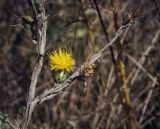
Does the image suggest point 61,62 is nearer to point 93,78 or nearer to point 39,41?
point 39,41

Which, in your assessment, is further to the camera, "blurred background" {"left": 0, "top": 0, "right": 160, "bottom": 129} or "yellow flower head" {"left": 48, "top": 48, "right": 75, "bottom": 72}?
"blurred background" {"left": 0, "top": 0, "right": 160, "bottom": 129}

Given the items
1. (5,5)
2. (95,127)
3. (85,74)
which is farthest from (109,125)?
(5,5)

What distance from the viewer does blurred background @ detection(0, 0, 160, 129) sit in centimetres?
291

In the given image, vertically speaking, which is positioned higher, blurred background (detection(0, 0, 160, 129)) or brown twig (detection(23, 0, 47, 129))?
blurred background (detection(0, 0, 160, 129))

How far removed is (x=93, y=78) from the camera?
273 centimetres

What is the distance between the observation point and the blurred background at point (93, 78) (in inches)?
114

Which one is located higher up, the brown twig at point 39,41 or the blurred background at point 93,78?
the blurred background at point 93,78

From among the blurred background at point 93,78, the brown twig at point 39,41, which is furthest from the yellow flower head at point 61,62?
the blurred background at point 93,78

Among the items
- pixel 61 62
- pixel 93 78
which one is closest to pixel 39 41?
pixel 61 62

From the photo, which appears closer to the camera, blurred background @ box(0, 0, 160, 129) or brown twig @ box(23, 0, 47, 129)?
brown twig @ box(23, 0, 47, 129)

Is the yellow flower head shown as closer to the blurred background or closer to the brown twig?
the brown twig

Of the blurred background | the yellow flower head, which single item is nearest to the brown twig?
the yellow flower head

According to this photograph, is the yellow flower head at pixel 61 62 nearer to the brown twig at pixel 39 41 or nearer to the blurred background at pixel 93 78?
the brown twig at pixel 39 41

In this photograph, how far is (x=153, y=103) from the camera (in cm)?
328
